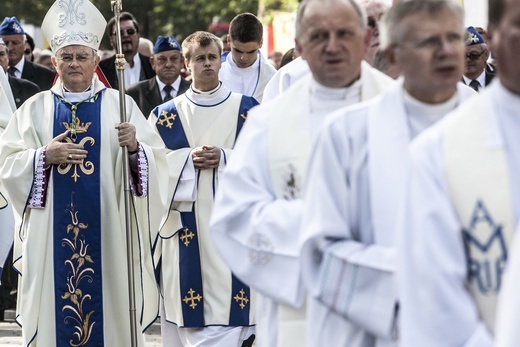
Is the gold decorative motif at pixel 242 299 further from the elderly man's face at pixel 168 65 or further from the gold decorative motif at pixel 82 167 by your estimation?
the elderly man's face at pixel 168 65

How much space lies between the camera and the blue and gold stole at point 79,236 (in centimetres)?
821

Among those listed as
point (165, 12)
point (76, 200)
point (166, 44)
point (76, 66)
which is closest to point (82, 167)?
point (76, 200)

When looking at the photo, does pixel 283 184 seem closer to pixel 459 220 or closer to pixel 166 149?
pixel 459 220

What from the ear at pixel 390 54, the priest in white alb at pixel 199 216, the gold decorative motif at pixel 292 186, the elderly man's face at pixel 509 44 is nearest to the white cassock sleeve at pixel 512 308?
the elderly man's face at pixel 509 44

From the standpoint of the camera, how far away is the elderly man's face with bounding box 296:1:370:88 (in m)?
4.89

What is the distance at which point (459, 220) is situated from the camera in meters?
3.56

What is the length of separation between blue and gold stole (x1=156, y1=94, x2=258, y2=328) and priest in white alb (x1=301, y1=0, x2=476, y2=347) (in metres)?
4.72

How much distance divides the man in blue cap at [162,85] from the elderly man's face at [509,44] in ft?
27.7

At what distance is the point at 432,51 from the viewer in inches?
162

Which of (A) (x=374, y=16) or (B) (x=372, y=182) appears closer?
(B) (x=372, y=182)

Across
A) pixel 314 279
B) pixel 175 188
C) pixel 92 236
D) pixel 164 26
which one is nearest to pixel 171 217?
pixel 175 188

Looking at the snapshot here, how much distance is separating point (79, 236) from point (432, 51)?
4594mm

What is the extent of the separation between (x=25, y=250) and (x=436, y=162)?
200 inches

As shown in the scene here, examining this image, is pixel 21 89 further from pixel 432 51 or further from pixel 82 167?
pixel 432 51
